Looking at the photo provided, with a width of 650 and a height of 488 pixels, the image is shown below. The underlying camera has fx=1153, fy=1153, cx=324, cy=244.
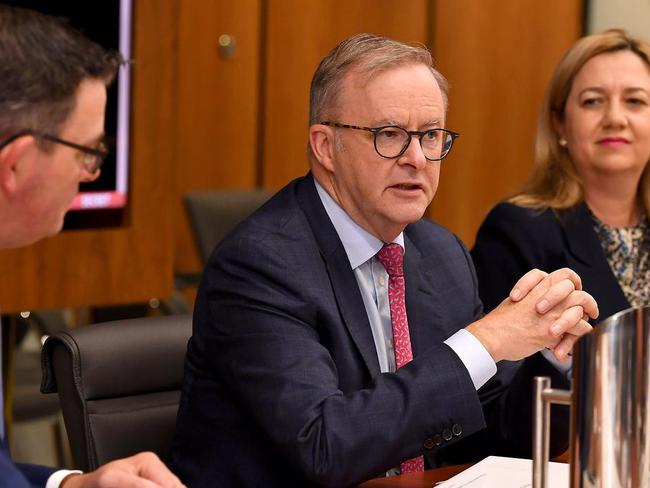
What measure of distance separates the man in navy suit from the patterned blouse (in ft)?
6.15

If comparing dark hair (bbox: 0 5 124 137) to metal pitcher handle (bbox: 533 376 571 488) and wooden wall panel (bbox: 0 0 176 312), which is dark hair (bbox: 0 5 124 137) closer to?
metal pitcher handle (bbox: 533 376 571 488)

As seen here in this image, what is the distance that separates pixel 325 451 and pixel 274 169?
381 centimetres

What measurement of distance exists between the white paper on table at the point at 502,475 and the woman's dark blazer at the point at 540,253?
108 cm

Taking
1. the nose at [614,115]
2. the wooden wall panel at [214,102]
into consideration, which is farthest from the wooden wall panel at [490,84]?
the nose at [614,115]

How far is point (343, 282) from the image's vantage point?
85.8 inches

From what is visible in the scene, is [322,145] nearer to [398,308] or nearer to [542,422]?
[398,308]

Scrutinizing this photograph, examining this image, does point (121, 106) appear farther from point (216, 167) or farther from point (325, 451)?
point (325, 451)

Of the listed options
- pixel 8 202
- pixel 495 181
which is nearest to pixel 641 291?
pixel 8 202

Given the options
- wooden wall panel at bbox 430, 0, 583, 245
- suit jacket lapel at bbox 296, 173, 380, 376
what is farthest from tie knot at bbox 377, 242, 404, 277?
wooden wall panel at bbox 430, 0, 583, 245

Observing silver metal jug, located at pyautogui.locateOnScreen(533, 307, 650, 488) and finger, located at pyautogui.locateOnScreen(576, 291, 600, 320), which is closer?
silver metal jug, located at pyautogui.locateOnScreen(533, 307, 650, 488)

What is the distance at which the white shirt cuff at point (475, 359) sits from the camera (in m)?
2.01

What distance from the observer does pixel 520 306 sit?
2.10m

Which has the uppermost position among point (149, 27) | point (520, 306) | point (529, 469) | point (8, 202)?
point (149, 27)

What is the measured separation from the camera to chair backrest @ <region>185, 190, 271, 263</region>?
4.32 meters
